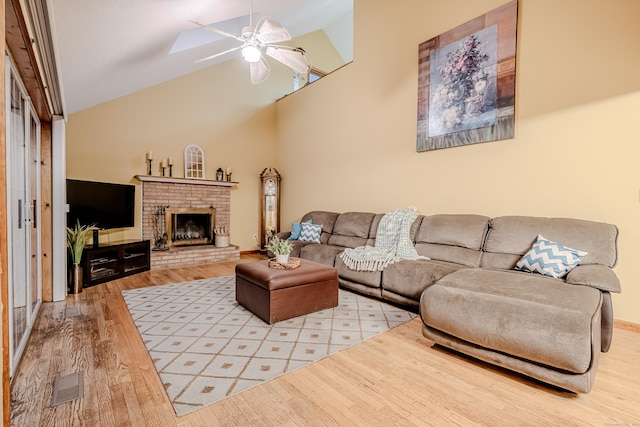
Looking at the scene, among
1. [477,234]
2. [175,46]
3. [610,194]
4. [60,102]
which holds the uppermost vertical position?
[175,46]

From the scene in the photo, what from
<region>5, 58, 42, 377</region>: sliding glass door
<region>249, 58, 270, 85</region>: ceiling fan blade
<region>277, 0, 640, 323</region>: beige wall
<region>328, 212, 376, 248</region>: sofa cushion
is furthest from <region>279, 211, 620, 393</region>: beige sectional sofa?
<region>5, 58, 42, 377</region>: sliding glass door

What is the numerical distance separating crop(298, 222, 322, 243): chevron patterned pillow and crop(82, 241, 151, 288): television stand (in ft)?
7.66

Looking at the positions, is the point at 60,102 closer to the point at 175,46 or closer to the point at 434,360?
the point at 175,46

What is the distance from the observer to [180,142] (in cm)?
531

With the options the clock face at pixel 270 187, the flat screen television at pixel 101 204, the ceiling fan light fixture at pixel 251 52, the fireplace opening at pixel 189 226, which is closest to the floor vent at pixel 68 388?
the flat screen television at pixel 101 204

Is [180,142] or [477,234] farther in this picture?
[180,142]

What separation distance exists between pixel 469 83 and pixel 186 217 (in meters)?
4.83

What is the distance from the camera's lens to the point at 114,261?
400 cm

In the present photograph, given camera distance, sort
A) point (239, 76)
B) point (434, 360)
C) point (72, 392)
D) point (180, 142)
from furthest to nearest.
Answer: point (239, 76), point (180, 142), point (434, 360), point (72, 392)

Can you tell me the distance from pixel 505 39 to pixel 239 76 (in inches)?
183

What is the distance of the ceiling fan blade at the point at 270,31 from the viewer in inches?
109

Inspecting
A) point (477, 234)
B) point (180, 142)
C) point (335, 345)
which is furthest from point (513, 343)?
point (180, 142)

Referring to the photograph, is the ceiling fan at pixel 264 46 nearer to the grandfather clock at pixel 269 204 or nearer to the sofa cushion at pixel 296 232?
the sofa cushion at pixel 296 232

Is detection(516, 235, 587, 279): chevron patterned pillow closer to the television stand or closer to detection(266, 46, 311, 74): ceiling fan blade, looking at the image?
detection(266, 46, 311, 74): ceiling fan blade
